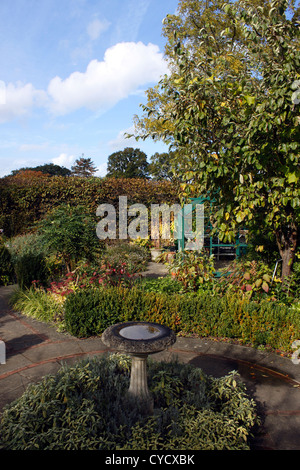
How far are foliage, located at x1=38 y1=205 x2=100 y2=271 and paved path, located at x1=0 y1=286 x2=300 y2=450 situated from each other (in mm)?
1657

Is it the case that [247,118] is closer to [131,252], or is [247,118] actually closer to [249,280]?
[249,280]

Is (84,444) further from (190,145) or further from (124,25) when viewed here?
(124,25)

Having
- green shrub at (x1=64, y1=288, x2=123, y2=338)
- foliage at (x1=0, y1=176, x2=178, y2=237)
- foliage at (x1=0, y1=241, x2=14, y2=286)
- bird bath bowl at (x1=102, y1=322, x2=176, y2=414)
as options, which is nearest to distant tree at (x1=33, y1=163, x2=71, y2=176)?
foliage at (x1=0, y1=176, x2=178, y2=237)

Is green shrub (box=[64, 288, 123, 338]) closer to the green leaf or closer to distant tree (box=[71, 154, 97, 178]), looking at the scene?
the green leaf

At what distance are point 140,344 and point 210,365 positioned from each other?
5.71ft

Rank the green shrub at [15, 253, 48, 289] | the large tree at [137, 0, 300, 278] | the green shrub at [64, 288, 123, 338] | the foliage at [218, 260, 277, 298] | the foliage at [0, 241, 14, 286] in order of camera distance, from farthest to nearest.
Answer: the foliage at [0, 241, 14, 286]
the green shrub at [15, 253, 48, 289]
the foliage at [218, 260, 277, 298]
the green shrub at [64, 288, 123, 338]
the large tree at [137, 0, 300, 278]

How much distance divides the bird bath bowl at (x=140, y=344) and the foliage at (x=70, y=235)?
3792 mm

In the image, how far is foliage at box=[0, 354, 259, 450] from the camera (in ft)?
8.26

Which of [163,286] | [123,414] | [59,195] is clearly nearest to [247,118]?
[163,286]

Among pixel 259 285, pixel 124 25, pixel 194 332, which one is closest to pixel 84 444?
pixel 194 332

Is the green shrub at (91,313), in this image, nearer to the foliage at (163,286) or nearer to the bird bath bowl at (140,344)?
the foliage at (163,286)

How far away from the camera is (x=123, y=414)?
2.75 meters

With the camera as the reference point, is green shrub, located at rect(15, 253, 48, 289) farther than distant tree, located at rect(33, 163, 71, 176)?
No

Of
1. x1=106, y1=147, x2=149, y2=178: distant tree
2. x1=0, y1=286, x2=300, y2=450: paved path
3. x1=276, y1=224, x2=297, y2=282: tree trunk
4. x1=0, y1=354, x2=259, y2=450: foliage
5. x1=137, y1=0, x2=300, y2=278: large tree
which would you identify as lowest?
x1=0, y1=286, x2=300, y2=450: paved path
